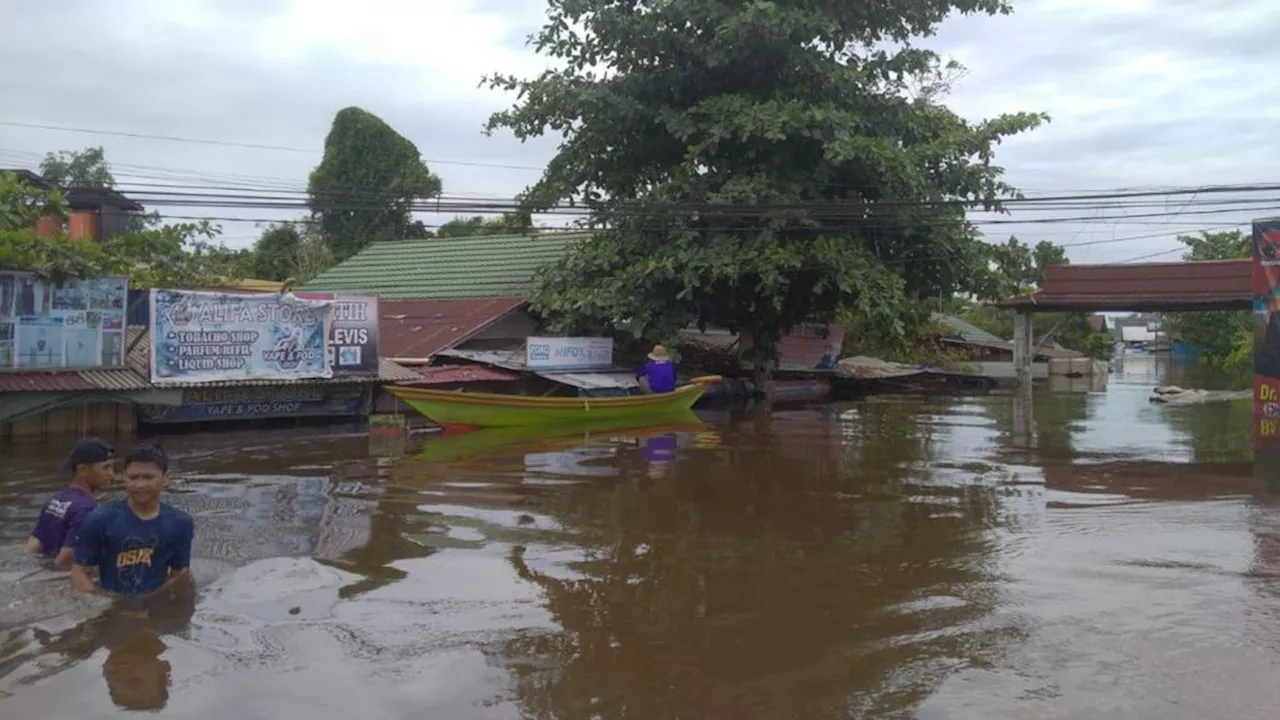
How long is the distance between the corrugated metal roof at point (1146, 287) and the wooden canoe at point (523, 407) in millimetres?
14267

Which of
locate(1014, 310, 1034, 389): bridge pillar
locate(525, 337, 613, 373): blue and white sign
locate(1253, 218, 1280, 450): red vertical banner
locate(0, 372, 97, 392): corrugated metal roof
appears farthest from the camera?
locate(1014, 310, 1034, 389): bridge pillar

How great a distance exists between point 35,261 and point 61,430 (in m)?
2.82

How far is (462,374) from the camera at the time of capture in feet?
68.1

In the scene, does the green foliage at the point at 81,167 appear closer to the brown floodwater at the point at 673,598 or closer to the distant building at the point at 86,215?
the distant building at the point at 86,215

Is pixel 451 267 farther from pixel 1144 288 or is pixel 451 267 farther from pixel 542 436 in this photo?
pixel 1144 288

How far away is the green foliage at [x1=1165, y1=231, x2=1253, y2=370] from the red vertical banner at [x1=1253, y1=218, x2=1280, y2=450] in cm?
3046

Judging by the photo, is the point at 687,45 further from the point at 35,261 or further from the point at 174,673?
the point at 174,673

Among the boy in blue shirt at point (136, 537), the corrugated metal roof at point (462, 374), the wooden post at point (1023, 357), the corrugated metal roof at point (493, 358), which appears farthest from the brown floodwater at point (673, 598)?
the wooden post at point (1023, 357)

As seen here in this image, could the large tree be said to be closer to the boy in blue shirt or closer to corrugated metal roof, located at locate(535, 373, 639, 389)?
corrugated metal roof, located at locate(535, 373, 639, 389)

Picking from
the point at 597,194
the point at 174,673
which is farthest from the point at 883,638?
the point at 597,194

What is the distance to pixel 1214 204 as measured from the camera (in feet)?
58.8

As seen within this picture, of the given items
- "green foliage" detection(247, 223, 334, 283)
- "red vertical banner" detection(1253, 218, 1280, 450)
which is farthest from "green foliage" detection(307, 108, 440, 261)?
"red vertical banner" detection(1253, 218, 1280, 450)

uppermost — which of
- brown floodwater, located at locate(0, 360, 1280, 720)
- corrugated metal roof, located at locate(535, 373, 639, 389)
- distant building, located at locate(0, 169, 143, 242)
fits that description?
distant building, located at locate(0, 169, 143, 242)

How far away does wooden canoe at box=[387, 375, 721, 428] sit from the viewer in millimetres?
17828
